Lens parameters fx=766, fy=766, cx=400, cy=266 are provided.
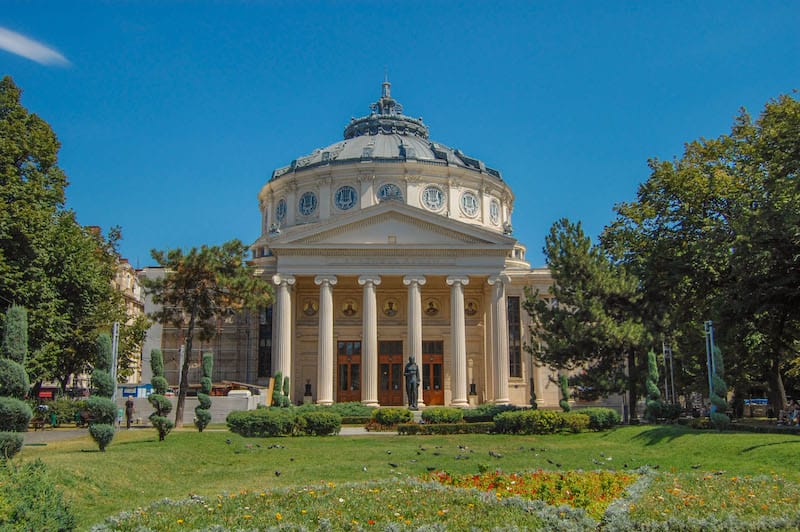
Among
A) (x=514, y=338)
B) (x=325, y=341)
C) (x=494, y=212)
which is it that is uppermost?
(x=494, y=212)

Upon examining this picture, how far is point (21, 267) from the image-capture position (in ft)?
117

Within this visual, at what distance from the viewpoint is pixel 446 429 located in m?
32.4

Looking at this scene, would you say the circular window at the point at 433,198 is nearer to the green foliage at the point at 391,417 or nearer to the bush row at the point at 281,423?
the green foliage at the point at 391,417

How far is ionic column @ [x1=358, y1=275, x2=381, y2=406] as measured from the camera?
50125 millimetres

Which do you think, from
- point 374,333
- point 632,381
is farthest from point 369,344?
point 632,381

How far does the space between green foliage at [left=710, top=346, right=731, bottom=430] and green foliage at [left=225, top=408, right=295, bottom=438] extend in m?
16.1

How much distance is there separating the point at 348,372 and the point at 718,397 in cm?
3166

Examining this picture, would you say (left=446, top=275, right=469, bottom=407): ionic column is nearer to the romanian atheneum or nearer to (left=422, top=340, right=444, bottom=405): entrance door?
the romanian atheneum

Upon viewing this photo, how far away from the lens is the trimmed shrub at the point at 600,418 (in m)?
31.5

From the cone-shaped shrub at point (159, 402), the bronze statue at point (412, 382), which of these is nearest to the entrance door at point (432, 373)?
the bronze statue at point (412, 382)

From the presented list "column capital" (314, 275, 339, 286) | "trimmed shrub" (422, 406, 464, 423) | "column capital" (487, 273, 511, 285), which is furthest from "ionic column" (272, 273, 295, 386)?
"trimmed shrub" (422, 406, 464, 423)

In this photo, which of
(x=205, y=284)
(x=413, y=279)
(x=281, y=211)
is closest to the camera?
(x=205, y=284)

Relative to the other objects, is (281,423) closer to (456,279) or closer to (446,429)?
(446,429)

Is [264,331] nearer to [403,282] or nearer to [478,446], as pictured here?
[403,282]
